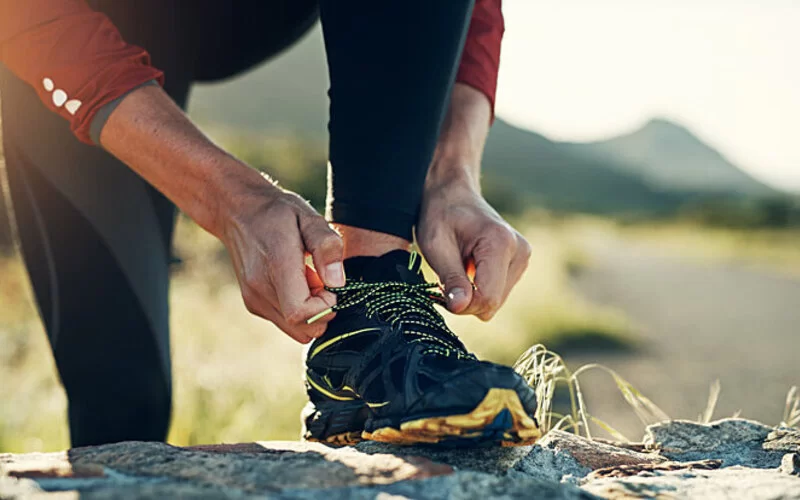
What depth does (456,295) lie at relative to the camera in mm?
1206

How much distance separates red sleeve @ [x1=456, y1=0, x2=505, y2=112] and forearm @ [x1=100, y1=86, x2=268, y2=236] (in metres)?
0.59

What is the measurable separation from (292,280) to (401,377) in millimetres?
202

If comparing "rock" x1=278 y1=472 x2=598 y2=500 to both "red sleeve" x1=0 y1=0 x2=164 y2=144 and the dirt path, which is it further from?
the dirt path

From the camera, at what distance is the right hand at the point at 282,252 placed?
3.28ft

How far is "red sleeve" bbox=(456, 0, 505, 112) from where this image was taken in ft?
4.87

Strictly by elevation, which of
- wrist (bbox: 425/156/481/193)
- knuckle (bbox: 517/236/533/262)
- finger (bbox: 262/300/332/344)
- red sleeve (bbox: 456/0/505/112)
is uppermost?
red sleeve (bbox: 456/0/505/112)

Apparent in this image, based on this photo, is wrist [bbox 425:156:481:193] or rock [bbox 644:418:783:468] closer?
rock [bbox 644:418:783:468]

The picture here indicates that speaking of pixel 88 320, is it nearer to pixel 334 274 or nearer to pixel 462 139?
pixel 334 274

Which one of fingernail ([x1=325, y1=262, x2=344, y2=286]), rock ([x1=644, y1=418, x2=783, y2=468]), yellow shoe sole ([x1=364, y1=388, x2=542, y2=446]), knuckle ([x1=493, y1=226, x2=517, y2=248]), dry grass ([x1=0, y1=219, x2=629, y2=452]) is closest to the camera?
yellow shoe sole ([x1=364, y1=388, x2=542, y2=446])

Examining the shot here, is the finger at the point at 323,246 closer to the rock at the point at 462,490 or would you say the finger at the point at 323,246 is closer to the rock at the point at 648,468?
the rock at the point at 462,490

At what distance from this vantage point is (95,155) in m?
1.50

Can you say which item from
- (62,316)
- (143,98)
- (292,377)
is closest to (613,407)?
(292,377)

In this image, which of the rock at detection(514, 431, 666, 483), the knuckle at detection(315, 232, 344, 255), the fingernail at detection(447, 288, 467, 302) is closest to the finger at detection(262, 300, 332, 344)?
the knuckle at detection(315, 232, 344, 255)

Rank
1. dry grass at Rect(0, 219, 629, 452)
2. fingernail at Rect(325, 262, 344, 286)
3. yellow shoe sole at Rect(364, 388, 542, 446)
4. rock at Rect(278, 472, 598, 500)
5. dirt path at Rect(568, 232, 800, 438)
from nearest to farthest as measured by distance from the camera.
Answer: rock at Rect(278, 472, 598, 500)
yellow shoe sole at Rect(364, 388, 542, 446)
fingernail at Rect(325, 262, 344, 286)
dry grass at Rect(0, 219, 629, 452)
dirt path at Rect(568, 232, 800, 438)
